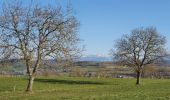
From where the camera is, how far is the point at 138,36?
89.6 meters

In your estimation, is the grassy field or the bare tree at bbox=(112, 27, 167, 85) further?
the bare tree at bbox=(112, 27, 167, 85)

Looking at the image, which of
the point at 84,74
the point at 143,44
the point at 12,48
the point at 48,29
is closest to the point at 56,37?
the point at 48,29

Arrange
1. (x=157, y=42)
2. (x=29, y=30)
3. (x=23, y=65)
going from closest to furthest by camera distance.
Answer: (x=29, y=30)
(x=23, y=65)
(x=157, y=42)

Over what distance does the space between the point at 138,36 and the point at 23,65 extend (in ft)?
137

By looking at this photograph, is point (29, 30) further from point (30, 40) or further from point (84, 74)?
point (84, 74)

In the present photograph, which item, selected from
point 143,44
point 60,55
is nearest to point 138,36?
point 143,44

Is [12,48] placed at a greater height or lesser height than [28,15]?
lesser

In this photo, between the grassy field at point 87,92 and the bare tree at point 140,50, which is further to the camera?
the bare tree at point 140,50

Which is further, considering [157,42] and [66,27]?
[157,42]

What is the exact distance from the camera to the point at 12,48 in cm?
4897

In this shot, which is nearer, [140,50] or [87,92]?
[87,92]

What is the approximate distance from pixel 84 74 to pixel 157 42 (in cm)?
4524

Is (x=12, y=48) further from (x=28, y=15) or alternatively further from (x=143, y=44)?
(x=143, y=44)

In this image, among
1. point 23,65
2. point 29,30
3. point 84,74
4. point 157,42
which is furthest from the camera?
point 84,74
